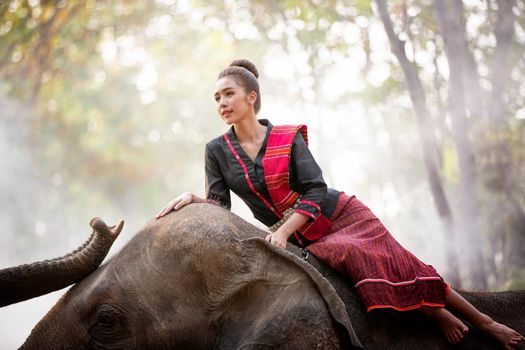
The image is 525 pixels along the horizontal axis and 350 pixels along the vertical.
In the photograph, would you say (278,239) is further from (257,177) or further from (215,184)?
(215,184)

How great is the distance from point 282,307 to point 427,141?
998 centimetres

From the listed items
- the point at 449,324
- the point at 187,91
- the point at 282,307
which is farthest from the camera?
the point at 187,91

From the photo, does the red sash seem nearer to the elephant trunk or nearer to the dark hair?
the dark hair

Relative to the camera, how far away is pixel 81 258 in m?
2.52

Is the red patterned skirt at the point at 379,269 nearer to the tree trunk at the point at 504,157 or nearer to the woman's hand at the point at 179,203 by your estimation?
the woman's hand at the point at 179,203

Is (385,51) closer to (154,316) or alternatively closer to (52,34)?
Result: (52,34)

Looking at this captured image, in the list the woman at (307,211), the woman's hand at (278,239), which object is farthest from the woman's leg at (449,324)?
the woman's hand at (278,239)

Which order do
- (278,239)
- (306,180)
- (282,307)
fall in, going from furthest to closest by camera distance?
(306,180)
(278,239)
(282,307)

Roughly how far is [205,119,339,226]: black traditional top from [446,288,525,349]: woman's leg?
2.39 ft

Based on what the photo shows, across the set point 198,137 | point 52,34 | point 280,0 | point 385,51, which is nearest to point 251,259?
point 280,0

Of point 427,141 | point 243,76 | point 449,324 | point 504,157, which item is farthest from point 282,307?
point 504,157

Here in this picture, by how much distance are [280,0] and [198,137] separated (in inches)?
610

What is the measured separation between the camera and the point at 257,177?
2887 millimetres

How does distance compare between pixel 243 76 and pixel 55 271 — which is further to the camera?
pixel 243 76
